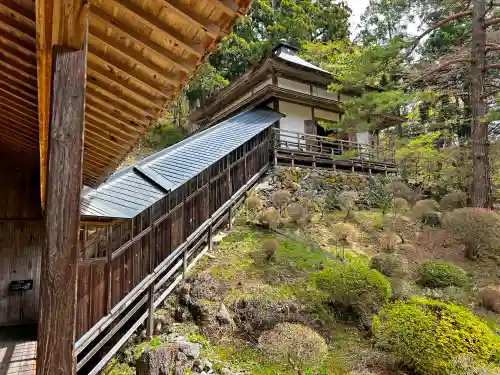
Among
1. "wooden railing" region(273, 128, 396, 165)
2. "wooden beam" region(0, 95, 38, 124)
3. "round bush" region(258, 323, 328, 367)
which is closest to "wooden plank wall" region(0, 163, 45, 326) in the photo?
"wooden beam" region(0, 95, 38, 124)

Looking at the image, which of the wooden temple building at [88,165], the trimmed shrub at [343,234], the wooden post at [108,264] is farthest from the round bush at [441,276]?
the wooden post at [108,264]

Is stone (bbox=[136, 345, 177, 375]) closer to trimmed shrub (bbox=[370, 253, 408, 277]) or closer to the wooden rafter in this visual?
the wooden rafter

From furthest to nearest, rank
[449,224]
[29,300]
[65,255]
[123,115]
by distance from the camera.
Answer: [449,224]
[29,300]
[123,115]
[65,255]

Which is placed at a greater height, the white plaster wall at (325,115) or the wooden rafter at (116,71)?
the white plaster wall at (325,115)

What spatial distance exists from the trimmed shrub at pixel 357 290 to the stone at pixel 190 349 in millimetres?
2571

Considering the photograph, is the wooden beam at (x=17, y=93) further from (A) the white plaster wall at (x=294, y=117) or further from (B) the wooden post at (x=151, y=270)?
(A) the white plaster wall at (x=294, y=117)

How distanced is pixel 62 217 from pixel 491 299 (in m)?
7.72

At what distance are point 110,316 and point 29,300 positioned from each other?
3508 mm

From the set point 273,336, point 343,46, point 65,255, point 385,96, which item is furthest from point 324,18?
point 65,255

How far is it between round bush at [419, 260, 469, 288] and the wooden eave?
6.91 meters

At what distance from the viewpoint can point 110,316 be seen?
17.5 feet

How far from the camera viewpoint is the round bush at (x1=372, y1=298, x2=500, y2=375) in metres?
4.40

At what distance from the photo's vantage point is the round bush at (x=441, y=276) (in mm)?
7281

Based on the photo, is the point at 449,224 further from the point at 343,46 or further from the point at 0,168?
the point at 343,46
